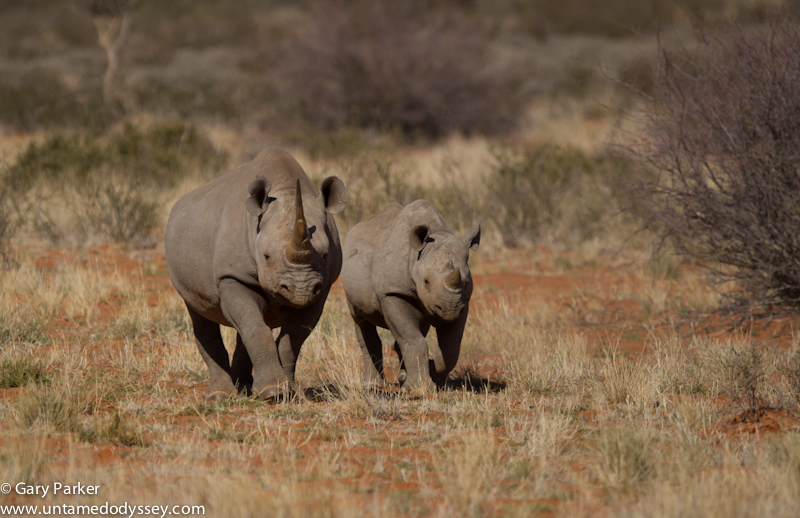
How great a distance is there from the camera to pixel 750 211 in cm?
891

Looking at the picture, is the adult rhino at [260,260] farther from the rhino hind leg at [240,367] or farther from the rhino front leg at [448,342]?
the rhino front leg at [448,342]

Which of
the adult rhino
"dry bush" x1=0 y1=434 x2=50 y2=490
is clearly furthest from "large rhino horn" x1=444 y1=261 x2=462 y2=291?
"dry bush" x1=0 y1=434 x2=50 y2=490

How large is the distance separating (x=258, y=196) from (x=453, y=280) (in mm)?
1517

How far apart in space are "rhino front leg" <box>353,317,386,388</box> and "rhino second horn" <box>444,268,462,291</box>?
148 centimetres

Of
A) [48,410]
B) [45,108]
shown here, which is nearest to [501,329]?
[48,410]

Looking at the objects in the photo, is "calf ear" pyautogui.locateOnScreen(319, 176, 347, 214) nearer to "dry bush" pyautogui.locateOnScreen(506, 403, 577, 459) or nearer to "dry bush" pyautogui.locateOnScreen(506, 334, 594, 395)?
"dry bush" pyautogui.locateOnScreen(506, 403, 577, 459)

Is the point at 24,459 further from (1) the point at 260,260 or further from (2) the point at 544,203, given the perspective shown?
(2) the point at 544,203

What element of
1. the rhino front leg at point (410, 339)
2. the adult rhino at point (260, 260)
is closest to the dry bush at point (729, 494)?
the adult rhino at point (260, 260)

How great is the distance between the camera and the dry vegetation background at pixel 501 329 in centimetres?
430

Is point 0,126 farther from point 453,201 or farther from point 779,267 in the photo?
point 779,267

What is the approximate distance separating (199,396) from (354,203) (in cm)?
811

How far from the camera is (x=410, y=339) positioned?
22.1 ft

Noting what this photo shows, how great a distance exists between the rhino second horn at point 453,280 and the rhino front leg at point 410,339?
0.62 metres

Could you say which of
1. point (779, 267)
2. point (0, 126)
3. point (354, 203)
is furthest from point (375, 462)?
point (0, 126)
